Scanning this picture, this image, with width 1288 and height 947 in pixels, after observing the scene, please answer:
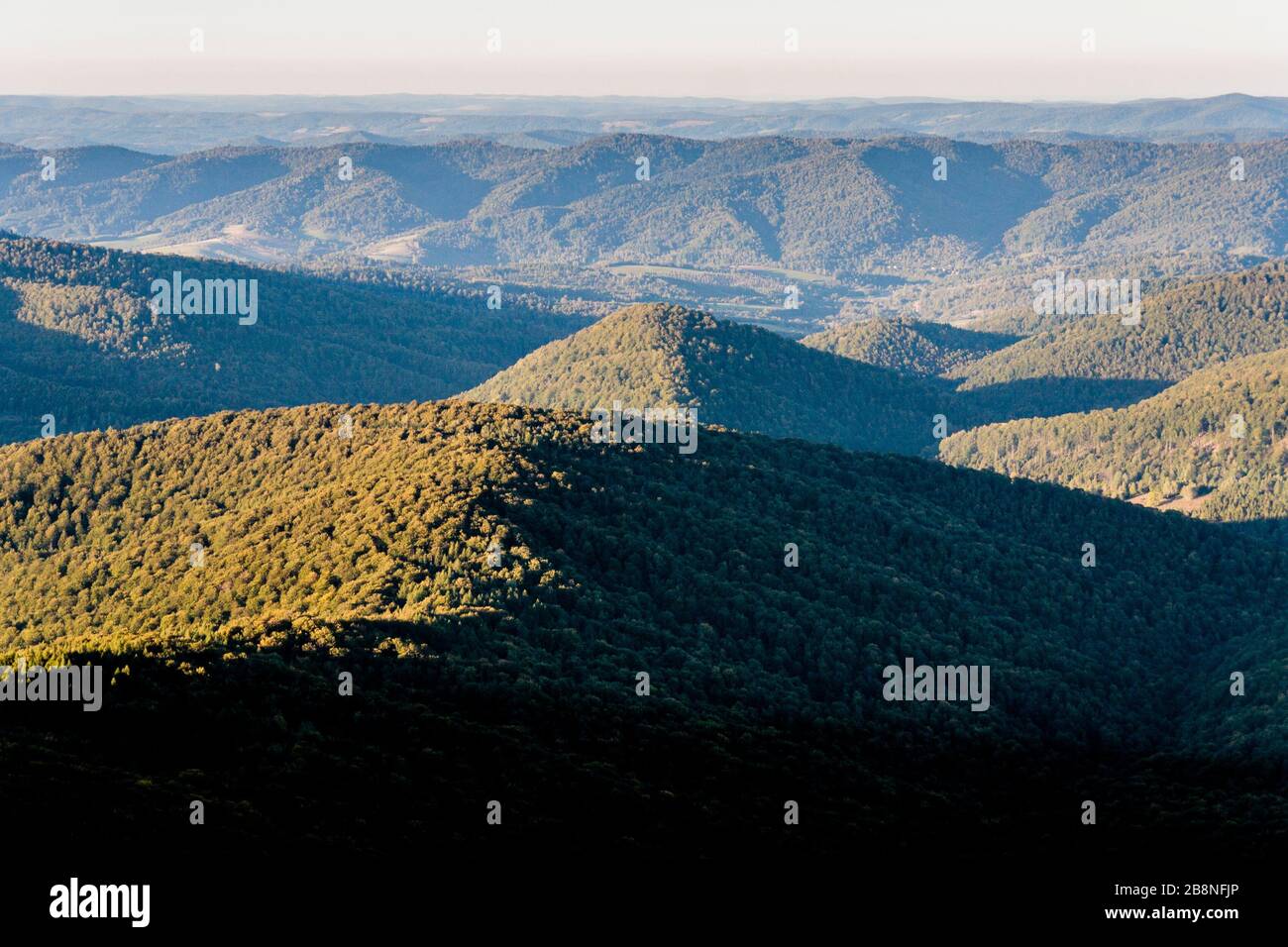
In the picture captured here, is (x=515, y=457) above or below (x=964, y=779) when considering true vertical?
above

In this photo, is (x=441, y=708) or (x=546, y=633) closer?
(x=441, y=708)

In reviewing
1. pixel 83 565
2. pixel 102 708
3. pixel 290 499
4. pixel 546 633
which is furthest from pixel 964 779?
pixel 83 565

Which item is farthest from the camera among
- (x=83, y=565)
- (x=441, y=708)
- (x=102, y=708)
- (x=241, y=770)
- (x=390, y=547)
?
(x=83, y=565)
